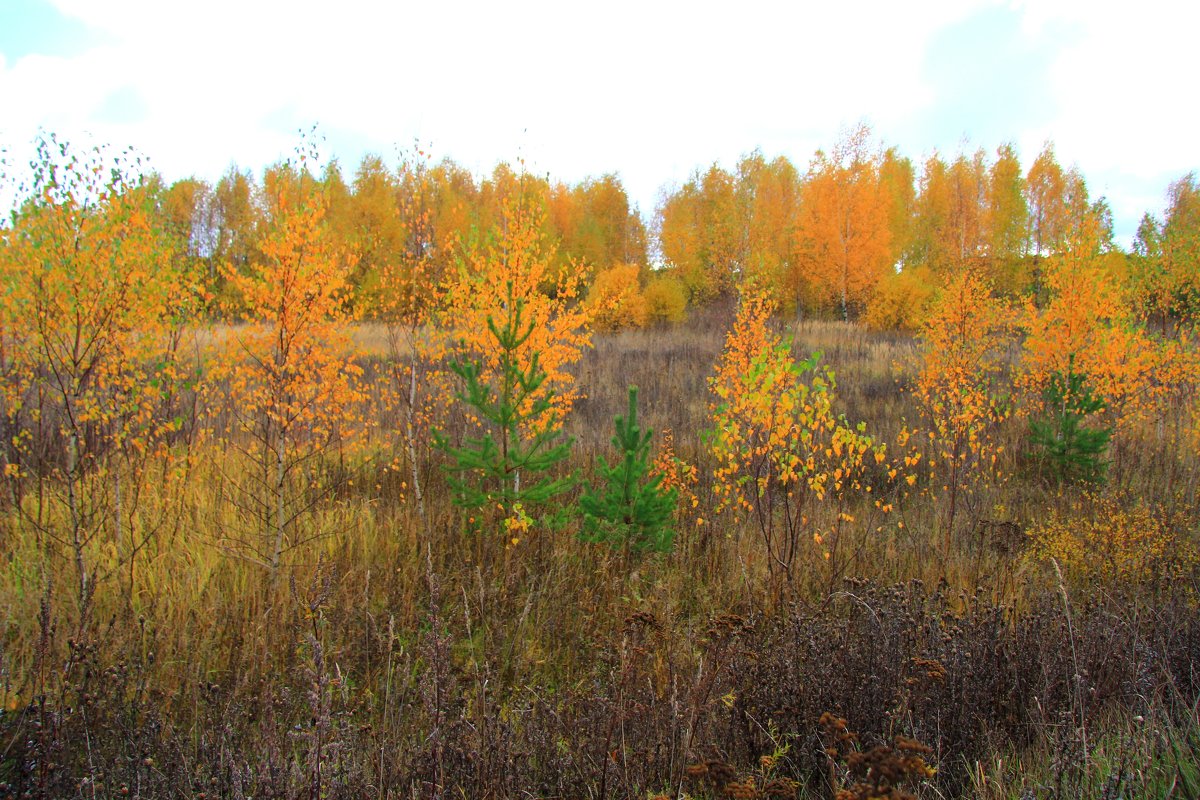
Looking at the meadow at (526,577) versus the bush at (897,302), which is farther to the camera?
the bush at (897,302)

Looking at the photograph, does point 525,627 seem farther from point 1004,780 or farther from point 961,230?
point 961,230

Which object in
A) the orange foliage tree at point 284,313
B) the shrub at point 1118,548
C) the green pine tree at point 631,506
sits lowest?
the shrub at point 1118,548

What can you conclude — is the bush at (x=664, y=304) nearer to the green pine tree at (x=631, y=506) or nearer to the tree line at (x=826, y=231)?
the tree line at (x=826, y=231)

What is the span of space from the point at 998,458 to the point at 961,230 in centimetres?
2439

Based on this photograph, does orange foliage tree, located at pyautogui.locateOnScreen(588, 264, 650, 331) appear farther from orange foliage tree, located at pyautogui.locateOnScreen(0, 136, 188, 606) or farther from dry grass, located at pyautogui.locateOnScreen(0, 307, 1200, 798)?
orange foliage tree, located at pyautogui.locateOnScreen(0, 136, 188, 606)

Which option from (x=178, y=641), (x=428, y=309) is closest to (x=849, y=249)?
(x=428, y=309)

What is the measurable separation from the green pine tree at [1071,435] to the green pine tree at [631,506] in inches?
205

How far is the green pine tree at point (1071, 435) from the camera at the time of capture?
7.05 m

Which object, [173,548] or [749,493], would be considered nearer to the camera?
[173,548]

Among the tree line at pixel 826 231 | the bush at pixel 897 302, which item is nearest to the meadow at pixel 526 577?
the tree line at pixel 826 231

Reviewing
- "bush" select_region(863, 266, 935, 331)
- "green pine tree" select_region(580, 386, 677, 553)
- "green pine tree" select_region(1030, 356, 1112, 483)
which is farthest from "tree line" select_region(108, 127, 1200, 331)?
"green pine tree" select_region(580, 386, 677, 553)

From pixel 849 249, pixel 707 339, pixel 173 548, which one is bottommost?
pixel 173 548

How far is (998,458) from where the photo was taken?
28.2 ft

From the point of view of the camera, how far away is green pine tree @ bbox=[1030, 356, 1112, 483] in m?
7.05
